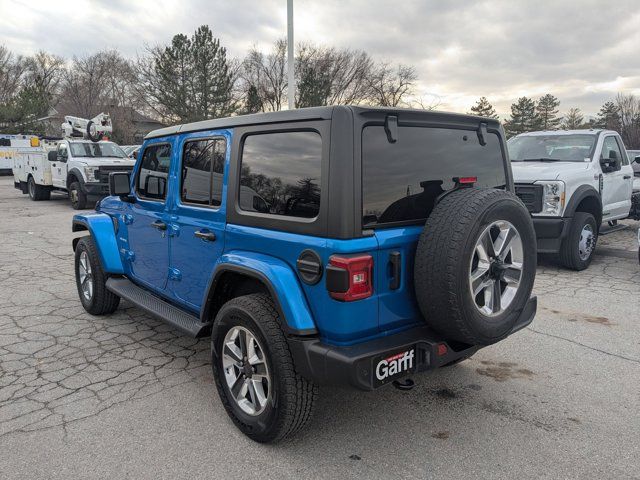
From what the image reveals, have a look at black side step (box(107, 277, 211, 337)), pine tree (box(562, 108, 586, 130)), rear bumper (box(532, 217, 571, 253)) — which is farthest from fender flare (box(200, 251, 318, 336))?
pine tree (box(562, 108, 586, 130))

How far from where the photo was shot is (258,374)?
282 centimetres

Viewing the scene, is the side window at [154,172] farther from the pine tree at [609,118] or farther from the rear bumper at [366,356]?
the pine tree at [609,118]

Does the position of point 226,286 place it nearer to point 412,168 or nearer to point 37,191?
point 412,168

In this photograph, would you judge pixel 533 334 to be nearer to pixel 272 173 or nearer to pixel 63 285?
pixel 272 173

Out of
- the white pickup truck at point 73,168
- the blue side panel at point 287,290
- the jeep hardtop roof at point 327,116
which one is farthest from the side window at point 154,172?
the white pickup truck at point 73,168

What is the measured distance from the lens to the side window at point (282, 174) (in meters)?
2.58

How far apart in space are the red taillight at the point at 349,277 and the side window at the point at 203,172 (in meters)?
1.13

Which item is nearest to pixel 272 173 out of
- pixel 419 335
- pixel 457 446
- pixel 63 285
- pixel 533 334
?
pixel 419 335

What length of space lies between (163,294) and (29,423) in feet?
4.18

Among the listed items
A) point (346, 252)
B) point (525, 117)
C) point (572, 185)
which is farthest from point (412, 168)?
point (525, 117)

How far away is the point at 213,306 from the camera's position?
319cm

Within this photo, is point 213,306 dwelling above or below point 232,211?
below

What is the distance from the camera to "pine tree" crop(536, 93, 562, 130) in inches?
2756

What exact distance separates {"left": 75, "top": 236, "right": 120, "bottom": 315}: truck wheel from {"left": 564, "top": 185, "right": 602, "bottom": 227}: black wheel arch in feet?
18.9
